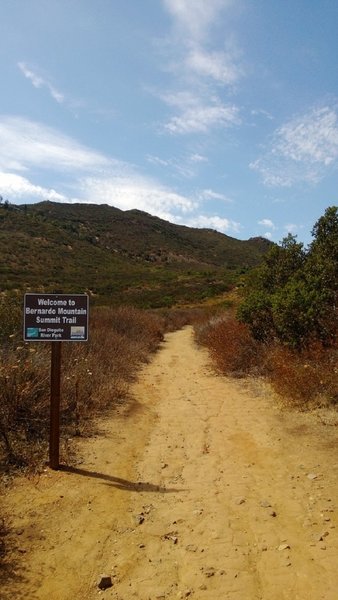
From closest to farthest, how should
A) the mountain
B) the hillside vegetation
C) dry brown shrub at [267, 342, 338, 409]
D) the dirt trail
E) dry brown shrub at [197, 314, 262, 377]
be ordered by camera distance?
the dirt trail < dry brown shrub at [267, 342, 338, 409] < the hillside vegetation < dry brown shrub at [197, 314, 262, 377] < the mountain

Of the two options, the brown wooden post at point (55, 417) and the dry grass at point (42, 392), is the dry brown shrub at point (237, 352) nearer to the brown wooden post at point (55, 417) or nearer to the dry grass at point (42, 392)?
the dry grass at point (42, 392)

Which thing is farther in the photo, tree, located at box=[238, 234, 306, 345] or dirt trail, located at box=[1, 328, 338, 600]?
tree, located at box=[238, 234, 306, 345]

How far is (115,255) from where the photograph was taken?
7556 cm

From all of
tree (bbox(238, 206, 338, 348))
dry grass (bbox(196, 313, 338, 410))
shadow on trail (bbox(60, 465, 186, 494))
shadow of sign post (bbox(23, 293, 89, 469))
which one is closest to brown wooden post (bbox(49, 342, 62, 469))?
shadow of sign post (bbox(23, 293, 89, 469))

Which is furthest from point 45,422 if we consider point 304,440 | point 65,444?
point 304,440

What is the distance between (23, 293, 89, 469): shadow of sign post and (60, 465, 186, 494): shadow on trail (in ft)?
0.72

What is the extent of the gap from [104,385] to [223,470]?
3.69 meters

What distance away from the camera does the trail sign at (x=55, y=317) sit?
540cm

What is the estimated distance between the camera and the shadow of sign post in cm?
541

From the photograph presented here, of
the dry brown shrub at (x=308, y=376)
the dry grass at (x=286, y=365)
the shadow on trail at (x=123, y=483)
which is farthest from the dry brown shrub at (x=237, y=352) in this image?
the shadow on trail at (x=123, y=483)

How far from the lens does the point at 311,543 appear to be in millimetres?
4016

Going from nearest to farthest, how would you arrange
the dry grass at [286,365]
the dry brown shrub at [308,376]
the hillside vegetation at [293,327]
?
the dry brown shrub at [308,376] < the dry grass at [286,365] < the hillside vegetation at [293,327]

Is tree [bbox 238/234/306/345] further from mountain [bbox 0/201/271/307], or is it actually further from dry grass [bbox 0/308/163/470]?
mountain [bbox 0/201/271/307]

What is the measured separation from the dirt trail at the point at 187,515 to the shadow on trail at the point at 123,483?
0.04 ft
